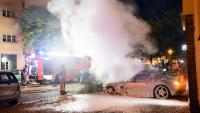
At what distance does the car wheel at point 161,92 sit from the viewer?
54.2 ft

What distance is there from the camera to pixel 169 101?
1545cm

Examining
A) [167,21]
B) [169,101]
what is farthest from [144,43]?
[167,21]

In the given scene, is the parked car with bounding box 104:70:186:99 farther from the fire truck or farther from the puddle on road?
the fire truck

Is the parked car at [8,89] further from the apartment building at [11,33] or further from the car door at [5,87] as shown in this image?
the apartment building at [11,33]

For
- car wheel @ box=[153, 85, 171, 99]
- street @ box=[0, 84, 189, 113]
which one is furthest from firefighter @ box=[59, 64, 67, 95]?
car wheel @ box=[153, 85, 171, 99]

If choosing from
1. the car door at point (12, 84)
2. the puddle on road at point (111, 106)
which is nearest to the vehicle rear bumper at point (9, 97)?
the car door at point (12, 84)

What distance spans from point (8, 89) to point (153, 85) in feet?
21.7

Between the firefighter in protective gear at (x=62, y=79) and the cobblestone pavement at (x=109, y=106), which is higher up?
the firefighter in protective gear at (x=62, y=79)

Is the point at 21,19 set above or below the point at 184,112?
above

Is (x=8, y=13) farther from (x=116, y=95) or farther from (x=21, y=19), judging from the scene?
(x=116, y=95)

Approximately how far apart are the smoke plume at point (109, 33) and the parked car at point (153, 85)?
1481 millimetres

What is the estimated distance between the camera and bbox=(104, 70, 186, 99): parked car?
1639cm

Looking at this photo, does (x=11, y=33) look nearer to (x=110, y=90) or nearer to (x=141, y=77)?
(x=110, y=90)

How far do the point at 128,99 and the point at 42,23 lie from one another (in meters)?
26.2
